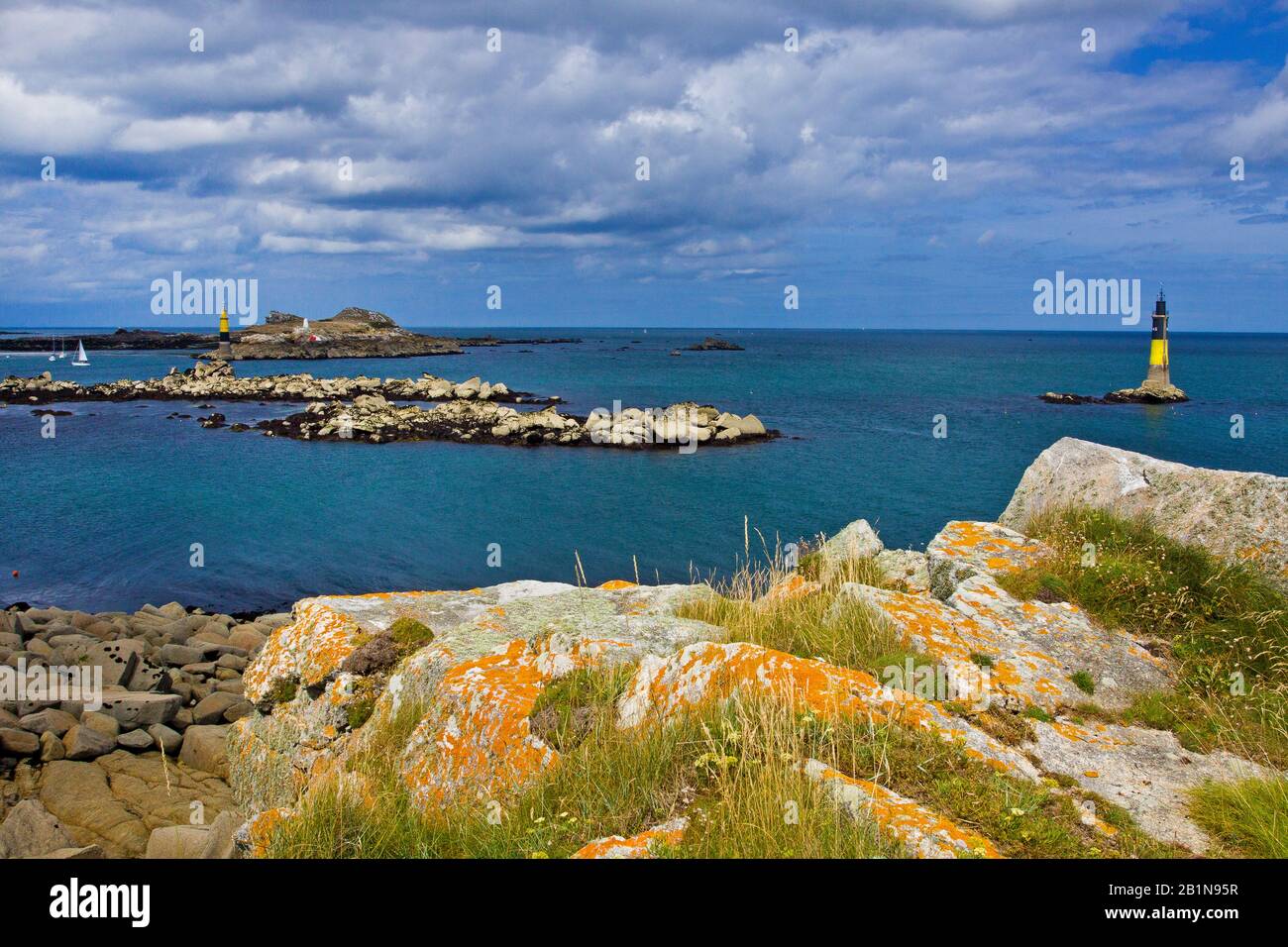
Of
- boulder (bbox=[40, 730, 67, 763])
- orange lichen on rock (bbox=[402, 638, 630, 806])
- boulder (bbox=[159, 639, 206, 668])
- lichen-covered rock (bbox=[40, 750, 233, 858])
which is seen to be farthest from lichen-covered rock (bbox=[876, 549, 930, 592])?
boulder (bbox=[159, 639, 206, 668])

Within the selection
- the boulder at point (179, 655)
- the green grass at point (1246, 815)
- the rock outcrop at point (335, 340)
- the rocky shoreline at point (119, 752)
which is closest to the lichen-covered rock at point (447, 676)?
the rocky shoreline at point (119, 752)

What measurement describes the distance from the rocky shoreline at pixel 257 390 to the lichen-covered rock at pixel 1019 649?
216 feet

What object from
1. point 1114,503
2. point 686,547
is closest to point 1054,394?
point 686,547

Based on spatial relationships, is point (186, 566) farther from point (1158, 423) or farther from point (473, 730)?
point (1158, 423)

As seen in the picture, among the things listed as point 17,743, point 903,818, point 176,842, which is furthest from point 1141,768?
point 17,743

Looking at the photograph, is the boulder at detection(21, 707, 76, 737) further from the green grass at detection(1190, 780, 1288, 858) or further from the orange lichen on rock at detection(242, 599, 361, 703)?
the green grass at detection(1190, 780, 1288, 858)

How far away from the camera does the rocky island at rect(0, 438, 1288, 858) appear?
15.2 feet

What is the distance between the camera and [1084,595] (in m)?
8.22

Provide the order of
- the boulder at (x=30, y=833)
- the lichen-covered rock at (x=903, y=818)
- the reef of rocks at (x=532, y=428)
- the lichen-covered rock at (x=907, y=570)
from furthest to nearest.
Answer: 1. the reef of rocks at (x=532, y=428)
2. the lichen-covered rock at (x=907, y=570)
3. the boulder at (x=30, y=833)
4. the lichen-covered rock at (x=903, y=818)

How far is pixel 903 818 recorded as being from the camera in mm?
4195

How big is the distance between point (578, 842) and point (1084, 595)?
641 cm

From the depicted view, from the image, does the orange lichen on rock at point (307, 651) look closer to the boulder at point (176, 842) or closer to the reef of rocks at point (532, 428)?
the boulder at point (176, 842)

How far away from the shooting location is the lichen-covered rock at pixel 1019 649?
255 inches

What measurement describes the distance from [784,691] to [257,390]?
284 ft
